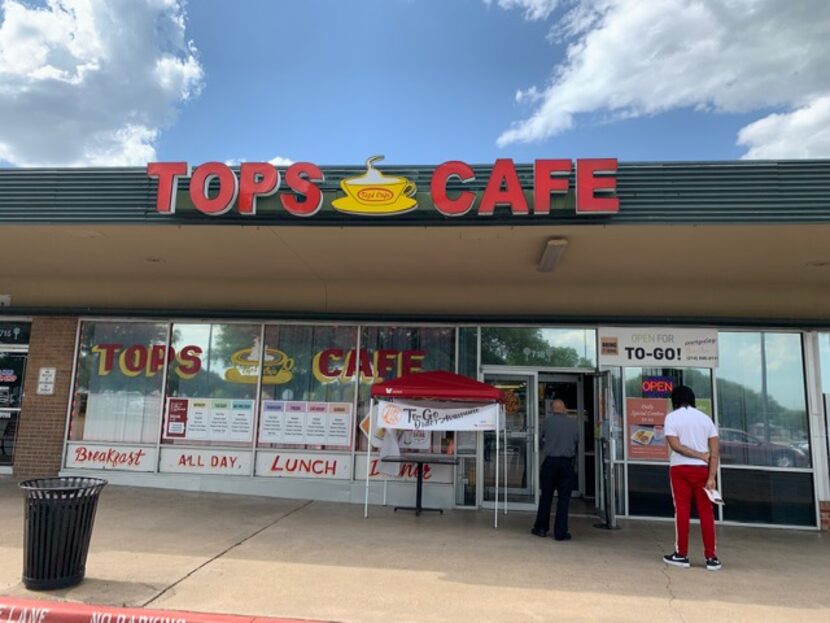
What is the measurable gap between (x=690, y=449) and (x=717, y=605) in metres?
1.76

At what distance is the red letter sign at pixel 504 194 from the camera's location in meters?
6.99

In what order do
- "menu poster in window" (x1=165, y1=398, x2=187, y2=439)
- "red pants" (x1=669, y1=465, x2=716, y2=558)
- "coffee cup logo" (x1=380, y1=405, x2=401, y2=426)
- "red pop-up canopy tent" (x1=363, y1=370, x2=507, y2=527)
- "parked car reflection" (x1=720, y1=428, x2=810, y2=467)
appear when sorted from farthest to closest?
"menu poster in window" (x1=165, y1=398, x2=187, y2=439) < "parked car reflection" (x1=720, y1=428, x2=810, y2=467) < "coffee cup logo" (x1=380, y1=405, x2=401, y2=426) < "red pop-up canopy tent" (x1=363, y1=370, x2=507, y2=527) < "red pants" (x1=669, y1=465, x2=716, y2=558)

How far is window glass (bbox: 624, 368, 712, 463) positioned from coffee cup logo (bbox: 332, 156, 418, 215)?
16.4 ft

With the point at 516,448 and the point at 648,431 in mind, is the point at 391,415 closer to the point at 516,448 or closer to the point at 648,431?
the point at 516,448

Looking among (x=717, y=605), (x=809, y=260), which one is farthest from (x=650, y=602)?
(x=809, y=260)

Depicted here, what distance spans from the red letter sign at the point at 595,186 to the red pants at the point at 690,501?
2.97m

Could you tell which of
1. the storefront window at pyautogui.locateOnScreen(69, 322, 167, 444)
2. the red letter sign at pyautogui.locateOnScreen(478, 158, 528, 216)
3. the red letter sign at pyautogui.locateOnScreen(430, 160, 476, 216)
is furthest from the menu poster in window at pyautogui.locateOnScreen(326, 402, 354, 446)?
the red letter sign at pyautogui.locateOnScreen(478, 158, 528, 216)

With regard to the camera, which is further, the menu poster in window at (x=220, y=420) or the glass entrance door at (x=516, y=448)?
the menu poster in window at (x=220, y=420)

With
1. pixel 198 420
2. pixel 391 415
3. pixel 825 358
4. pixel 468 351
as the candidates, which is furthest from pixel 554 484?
pixel 198 420

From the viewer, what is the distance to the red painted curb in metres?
4.88

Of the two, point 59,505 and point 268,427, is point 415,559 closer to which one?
point 59,505

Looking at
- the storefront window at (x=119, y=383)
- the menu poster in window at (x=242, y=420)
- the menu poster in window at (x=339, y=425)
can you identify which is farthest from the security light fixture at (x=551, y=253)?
the storefront window at (x=119, y=383)

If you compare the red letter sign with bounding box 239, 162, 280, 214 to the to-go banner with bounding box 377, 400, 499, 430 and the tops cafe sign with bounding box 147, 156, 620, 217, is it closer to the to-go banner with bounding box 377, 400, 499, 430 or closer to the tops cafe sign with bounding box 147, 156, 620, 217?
the tops cafe sign with bounding box 147, 156, 620, 217

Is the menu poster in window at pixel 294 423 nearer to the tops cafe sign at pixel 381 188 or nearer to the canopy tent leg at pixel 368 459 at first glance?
the canopy tent leg at pixel 368 459
